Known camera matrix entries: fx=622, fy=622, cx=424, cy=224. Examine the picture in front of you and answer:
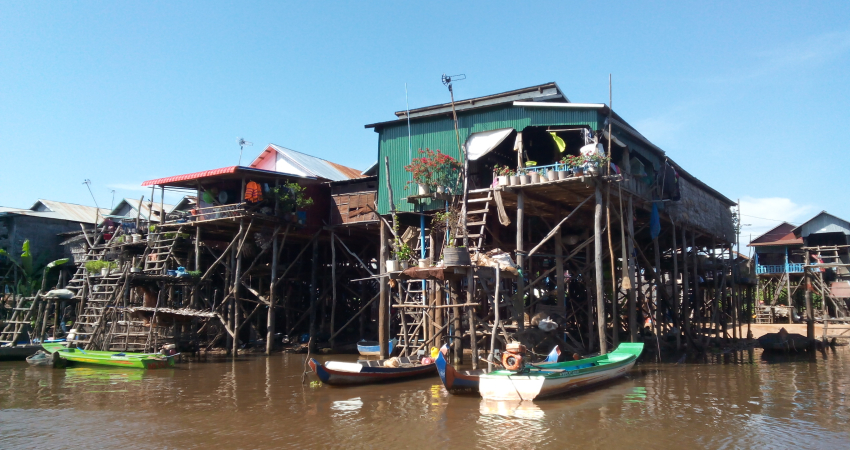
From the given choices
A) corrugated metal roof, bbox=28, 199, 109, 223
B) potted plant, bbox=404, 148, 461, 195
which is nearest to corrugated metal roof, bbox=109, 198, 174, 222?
corrugated metal roof, bbox=28, 199, 109, 223

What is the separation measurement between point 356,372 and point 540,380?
466cm

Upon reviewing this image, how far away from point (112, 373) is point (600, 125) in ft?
52.3

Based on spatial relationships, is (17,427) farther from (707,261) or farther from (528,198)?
(707,261)

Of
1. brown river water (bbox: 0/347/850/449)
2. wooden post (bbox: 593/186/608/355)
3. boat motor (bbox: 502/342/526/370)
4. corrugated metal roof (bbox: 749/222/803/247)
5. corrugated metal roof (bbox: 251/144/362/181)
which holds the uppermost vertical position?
corrugated metal roof (bbox: 251/144/362/181)

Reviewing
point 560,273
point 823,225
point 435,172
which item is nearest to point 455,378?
point 560,273

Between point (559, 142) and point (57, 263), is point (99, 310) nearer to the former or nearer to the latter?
point (57, 263)

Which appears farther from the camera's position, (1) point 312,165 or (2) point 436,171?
(1) point 312,165

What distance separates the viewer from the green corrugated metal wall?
59.9 feet

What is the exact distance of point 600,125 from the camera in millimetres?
17672

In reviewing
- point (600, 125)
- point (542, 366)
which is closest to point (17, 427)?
point (542, 366)

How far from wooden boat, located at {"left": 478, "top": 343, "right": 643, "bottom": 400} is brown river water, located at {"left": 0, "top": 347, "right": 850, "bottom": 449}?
23cm

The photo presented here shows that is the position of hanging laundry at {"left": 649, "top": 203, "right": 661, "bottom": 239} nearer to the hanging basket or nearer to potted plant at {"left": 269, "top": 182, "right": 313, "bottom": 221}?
the hanging basket

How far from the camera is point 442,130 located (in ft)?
67.2

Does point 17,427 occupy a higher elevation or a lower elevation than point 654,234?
lower
